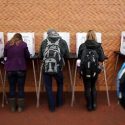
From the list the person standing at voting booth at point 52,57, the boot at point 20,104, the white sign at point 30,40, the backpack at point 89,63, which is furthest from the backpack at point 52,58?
the white sign at point 30,40

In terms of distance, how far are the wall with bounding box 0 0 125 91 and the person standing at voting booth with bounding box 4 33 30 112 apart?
103 cm

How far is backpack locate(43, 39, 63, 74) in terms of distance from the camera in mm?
4754

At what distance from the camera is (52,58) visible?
4.75m

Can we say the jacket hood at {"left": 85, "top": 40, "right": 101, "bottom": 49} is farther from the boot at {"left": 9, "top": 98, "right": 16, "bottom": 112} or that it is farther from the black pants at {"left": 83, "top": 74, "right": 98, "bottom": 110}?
the boot at {"left": 9, "top": 98, "right": 16, "bottom": 112}

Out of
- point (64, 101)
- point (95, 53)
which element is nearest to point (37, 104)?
point (64, 101)

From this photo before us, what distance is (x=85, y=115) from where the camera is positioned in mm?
4730

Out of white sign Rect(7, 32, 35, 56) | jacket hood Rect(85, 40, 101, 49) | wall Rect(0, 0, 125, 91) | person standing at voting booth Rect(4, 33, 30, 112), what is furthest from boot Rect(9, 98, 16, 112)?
jacket hood Rect(85, 40, 101, 49)

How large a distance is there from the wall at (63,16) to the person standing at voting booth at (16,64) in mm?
1031

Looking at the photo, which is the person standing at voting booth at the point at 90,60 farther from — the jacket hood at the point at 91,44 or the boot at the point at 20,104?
the boot at the point at 20,104

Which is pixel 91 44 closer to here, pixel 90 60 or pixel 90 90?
pixel 90 60

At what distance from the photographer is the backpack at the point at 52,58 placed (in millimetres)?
4754

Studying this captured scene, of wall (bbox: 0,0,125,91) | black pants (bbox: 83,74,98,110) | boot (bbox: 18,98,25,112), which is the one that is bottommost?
boot (bbox: 18,98,25,112)

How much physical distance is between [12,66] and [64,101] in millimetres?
1184

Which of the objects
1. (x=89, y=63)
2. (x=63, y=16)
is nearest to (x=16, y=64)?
(x=89, y=63)
